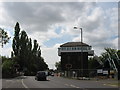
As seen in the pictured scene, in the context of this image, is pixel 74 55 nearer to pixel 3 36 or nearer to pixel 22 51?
pixel 22 51

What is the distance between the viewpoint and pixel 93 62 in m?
143

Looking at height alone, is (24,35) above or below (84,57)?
above

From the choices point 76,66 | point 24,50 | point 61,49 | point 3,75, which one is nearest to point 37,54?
point 61,49

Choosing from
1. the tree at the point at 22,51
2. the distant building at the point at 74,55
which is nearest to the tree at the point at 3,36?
the tree at the point at 22,51

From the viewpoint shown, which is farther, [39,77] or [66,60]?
[66,60]

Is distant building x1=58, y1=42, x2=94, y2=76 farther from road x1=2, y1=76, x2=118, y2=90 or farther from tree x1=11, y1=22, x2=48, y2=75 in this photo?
road x1=2, y1=76, x2=118, y2=90

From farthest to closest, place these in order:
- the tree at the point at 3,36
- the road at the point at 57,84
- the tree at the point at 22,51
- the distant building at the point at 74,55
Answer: the distant building at the point at 74,55 → the tree at the point at 22,51 → the tree at the point at 3,36 → the road at the point at 57,84

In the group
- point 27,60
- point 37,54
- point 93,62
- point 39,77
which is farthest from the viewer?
point 93,62

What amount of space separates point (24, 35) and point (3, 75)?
29.4 metres

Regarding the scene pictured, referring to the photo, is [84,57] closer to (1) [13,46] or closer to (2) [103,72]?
(1) [13,46]

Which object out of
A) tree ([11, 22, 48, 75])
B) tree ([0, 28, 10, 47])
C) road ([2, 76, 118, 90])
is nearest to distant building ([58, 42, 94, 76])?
tree ([11, 22, 48, 75])

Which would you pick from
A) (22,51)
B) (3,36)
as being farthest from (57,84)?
(22,51)

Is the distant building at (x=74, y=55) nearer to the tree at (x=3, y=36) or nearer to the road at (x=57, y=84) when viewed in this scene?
the tree at (x=3, y=36)

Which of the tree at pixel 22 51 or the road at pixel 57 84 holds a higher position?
A: the tree at pixel 22 51
